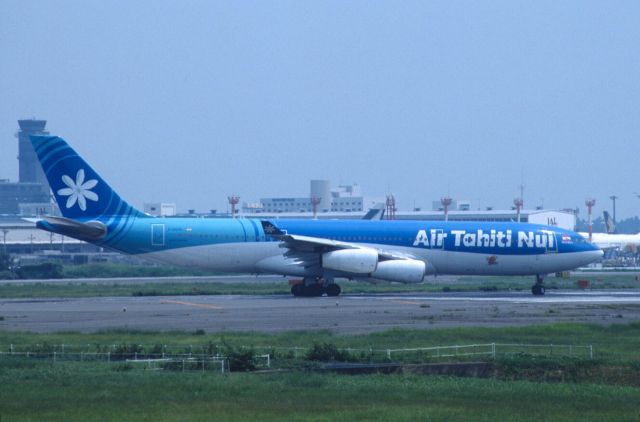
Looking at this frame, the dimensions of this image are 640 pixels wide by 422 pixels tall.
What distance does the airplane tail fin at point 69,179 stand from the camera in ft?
162

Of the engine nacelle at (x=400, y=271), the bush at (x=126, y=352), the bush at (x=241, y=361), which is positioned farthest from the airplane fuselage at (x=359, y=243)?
the bush at (x=241, y=361)

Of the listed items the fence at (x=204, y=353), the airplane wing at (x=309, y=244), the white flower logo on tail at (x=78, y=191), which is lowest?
the fence at (x=204, y=353)

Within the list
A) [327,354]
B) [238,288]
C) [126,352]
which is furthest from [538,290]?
[126,352]

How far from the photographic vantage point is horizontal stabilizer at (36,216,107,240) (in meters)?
48.4

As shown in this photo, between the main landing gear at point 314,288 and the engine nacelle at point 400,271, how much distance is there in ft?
6.98

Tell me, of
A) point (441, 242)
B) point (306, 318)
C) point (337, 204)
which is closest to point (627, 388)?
point (306, 318)

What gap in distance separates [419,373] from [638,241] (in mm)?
98945

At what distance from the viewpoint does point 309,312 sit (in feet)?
134

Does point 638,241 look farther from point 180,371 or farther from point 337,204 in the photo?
point 180,371

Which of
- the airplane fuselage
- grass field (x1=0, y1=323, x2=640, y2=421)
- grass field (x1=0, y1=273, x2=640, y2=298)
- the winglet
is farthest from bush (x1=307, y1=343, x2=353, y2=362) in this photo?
grass field (x1=0, y1=273, x2=640, y2=298)

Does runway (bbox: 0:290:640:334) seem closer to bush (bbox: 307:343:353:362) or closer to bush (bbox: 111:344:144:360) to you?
bush (bbox: 111:344:144:360)

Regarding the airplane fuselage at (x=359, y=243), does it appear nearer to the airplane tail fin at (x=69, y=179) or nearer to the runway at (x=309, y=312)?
the airplane tail fin at (x=69, y=179)

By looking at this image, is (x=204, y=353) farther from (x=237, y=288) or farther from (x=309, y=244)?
(x=237, y=288)

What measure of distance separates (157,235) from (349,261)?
9.24 meters
